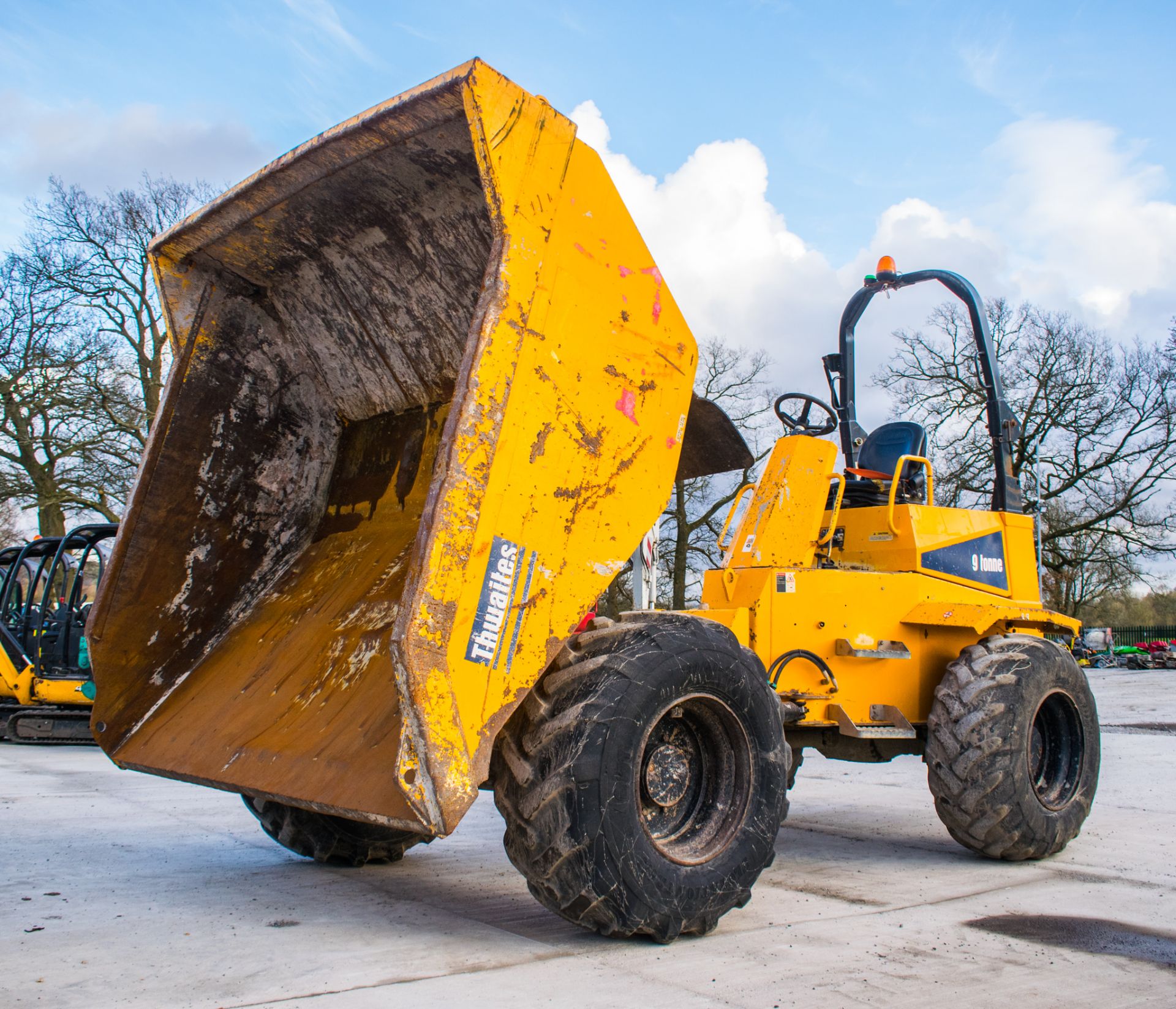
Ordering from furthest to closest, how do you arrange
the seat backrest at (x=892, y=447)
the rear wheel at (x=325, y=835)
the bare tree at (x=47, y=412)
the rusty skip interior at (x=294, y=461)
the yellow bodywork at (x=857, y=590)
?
the bare tree at (x=47, y=412)
the seat backrest at (x=892, y=447)
the yellow bodywork at (x=857, y=590)
the rear wheel at (x=325, y=835)
the rusty skip interior at (x=294, y=461)

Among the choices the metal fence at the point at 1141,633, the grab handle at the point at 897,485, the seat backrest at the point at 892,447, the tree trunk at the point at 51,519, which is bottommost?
the grab handle at the point at 897,485

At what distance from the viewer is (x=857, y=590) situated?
17.0 ft

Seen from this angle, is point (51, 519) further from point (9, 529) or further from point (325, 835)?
point (325, 835)

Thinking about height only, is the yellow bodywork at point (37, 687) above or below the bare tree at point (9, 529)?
below

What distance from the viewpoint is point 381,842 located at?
478 cm

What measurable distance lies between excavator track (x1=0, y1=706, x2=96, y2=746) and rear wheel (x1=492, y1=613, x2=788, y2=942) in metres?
9.56

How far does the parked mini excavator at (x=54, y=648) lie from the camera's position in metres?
11.3

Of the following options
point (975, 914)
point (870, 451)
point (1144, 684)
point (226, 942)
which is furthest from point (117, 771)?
point (1144, 684)

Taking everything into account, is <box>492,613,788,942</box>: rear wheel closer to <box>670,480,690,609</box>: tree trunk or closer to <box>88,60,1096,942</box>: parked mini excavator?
<box>88,60,1096,942</box>: parked mini excavator

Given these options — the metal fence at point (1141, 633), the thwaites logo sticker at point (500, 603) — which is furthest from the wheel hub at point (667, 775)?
the metal fence at point (1141, 633)

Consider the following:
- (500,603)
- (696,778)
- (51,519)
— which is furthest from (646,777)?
(51,519)

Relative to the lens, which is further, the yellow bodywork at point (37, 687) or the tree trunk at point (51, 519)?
the tree trunk at point (51, 519)

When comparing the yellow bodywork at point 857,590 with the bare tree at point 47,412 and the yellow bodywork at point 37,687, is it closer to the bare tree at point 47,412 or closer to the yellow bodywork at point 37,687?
the yellow bodywork at point 37,687

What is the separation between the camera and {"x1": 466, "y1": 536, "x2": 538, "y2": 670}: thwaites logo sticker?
118 inches
